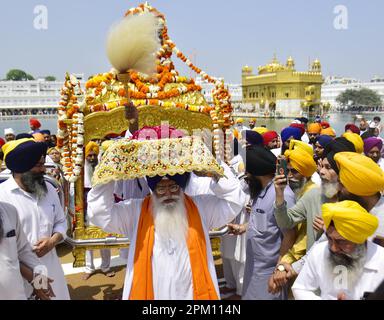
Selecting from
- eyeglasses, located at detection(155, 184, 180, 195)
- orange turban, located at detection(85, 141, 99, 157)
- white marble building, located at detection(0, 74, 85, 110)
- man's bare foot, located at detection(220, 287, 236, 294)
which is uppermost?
white marble building, located at detection(0, 74, 85, 110)

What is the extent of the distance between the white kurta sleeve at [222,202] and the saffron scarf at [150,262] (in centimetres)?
15

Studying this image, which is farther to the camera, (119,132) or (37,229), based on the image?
(119,132)

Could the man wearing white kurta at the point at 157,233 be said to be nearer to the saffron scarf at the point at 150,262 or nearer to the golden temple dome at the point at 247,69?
the saffron scarf at the point at 150,262

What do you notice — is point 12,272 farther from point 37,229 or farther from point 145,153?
point 145,153

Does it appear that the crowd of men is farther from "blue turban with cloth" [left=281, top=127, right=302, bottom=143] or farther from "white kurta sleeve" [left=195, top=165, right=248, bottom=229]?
"blue turban with cloth" [left=281, top=127, right=302, bottom=143]

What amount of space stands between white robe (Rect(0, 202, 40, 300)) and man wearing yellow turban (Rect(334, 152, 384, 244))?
6.70 feet

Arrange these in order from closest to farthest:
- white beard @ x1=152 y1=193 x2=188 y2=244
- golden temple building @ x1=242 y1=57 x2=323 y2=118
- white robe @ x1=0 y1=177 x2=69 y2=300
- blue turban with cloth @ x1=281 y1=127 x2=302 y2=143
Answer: white beard @ x1=152 y1=193 x2=188 y2=244 < white robe @ x1=0 y1=177 x2=69 y2=300 < blue turban with cloth @ x1=281 y1=127 x2=302 y2=143 < golden temple building @ x1=242 y1=57 x2=323 y2=118

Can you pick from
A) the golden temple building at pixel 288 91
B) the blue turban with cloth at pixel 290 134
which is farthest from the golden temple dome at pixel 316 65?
the blue turban with cloth at pixel 290 134

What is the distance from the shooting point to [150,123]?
424cm

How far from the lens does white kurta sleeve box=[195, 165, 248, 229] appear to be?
2.44 m

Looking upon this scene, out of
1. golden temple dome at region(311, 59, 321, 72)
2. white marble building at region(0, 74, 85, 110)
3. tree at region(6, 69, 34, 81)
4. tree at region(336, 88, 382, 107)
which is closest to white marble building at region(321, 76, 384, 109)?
tree at region(336, 88, 382, 107)

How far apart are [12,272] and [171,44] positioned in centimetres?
339

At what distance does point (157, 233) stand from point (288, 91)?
2447 inches
